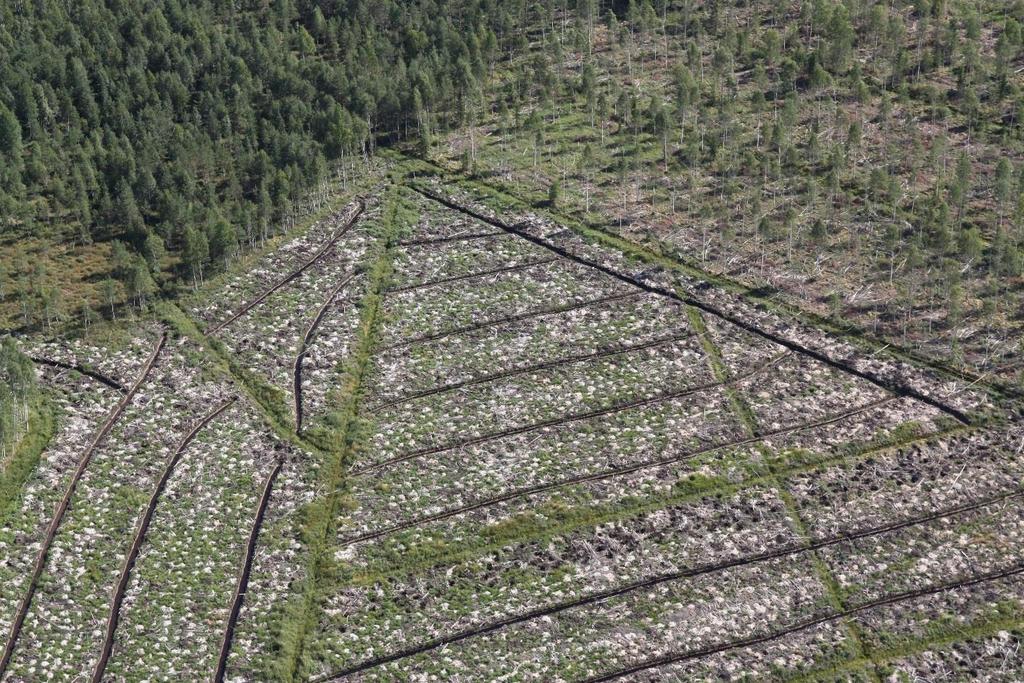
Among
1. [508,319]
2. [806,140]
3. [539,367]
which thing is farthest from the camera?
[806,140]

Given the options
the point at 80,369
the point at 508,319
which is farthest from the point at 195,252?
the point at 508,319

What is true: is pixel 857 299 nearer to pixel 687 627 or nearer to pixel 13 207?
pixel 687 627

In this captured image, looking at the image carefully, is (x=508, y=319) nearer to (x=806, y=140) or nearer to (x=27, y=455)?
(x=27, y=455)

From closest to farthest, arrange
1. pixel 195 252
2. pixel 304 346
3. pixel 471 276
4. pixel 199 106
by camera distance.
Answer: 1. pixel 304 346
2. pixel 195 252
3. pixel 471 276
4. pixel 199 106

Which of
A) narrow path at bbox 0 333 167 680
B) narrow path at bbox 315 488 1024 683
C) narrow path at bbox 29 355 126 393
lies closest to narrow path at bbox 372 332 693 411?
narrow path at bbox 0 333 167 680

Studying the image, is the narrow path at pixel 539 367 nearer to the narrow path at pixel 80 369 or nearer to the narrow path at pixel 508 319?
the narrow path at pixel 508 319

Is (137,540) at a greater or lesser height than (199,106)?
lesser
